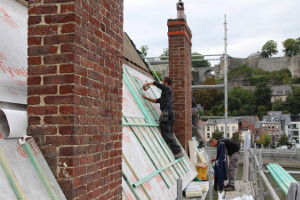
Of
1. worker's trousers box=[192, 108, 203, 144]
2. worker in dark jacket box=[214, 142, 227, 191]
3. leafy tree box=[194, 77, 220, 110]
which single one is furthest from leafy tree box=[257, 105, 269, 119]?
worker in dark jacket box=[214, 142, 227, 191]

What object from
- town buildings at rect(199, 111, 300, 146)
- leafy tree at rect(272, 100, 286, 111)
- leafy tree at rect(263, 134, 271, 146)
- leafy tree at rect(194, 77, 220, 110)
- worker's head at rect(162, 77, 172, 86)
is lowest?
leafy tree at rect(263, 134, 271, 146)

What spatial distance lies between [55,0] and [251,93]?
373 ft

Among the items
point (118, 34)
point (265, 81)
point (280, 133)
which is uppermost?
point (265, 81)

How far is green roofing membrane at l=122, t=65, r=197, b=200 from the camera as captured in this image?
4664 mm

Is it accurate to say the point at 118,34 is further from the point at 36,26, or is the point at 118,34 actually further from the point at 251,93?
the point at 251,93

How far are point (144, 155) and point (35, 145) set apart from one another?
2.78m

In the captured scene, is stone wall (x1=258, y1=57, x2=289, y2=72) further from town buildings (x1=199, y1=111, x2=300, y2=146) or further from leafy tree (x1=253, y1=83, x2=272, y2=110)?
town buildings (x1=199, y1=111, x2=300, y2=146)

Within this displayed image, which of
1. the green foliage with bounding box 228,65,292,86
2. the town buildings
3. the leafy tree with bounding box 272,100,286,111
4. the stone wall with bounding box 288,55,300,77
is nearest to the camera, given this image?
the town buildings

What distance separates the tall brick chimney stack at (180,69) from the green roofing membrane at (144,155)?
92 centimetres

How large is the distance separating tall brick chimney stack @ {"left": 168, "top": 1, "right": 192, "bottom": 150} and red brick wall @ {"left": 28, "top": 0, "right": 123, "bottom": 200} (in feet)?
18.7

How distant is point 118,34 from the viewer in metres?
3.86

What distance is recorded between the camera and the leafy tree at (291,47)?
118 m

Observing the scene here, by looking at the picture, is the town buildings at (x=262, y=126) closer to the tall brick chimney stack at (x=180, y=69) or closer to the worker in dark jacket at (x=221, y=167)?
the tall brick chimney stack at (x=180, y=69)

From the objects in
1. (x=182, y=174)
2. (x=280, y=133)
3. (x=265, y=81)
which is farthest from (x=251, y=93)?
(x=182, y=174)
